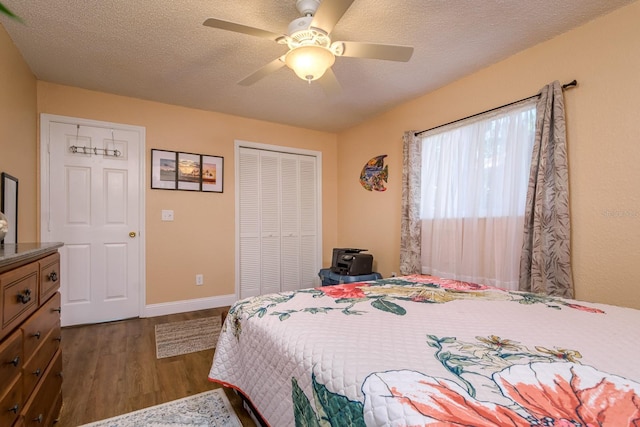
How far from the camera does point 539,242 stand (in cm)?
215

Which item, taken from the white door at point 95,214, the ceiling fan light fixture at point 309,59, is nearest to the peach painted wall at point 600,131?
the ceiling fan light fixture at point 309,59

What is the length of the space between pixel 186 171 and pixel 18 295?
2.60 metres

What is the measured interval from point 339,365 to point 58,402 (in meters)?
1.63

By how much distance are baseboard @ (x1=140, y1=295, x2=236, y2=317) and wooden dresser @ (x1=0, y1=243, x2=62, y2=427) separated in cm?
176

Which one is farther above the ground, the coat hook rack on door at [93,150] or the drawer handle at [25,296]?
the coat hook rack on door at [93,150]

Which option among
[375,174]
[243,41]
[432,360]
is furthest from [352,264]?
[432,360]

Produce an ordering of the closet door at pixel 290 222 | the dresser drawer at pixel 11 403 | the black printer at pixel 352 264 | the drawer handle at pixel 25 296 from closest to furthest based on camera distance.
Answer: the dresser drawer at pixel 11 403 → the drawer handle at pixel 25 296 → the black printer at pixel 352 264 → the closet door at pixel 290 222

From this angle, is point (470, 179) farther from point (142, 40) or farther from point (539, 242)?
point (142, 40)

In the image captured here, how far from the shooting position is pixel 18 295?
1.02m

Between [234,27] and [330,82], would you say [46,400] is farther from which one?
[330,82]

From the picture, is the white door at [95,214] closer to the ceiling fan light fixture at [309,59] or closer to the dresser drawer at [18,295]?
the dresser drawer at [18,295]

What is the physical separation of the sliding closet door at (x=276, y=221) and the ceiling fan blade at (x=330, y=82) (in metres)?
1.94

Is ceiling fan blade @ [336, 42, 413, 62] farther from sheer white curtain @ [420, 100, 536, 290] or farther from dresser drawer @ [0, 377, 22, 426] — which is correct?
dresser drawer @ [0, 377, 22, 426]

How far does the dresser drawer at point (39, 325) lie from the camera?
1.10 meters
